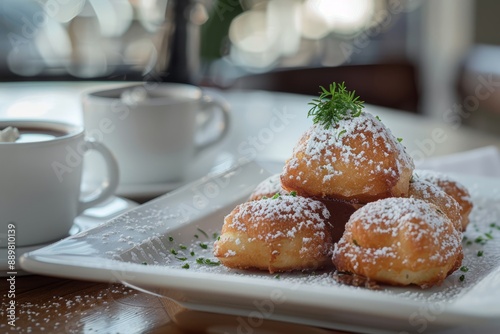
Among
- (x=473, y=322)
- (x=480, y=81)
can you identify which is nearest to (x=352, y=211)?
(x=473, y=322)

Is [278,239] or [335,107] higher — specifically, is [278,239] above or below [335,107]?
below

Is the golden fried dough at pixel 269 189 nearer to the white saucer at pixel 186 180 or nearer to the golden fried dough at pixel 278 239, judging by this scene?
the golden fried dough at pixel 278 239

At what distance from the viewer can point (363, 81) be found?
131 inches

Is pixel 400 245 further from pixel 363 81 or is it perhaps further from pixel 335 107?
pixel 363 81

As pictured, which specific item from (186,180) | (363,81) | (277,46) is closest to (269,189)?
(186,180)

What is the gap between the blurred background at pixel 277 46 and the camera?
3.08 meters

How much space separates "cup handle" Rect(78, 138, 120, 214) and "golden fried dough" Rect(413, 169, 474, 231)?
49cm

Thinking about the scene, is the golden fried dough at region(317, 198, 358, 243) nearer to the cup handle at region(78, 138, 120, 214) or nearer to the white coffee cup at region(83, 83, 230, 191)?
the cup handle at region(78, 138, 120, 214)

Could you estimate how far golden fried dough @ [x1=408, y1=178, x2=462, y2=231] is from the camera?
943mm

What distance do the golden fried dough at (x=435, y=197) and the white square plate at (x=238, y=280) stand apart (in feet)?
0.19

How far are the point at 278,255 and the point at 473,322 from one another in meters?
0.27

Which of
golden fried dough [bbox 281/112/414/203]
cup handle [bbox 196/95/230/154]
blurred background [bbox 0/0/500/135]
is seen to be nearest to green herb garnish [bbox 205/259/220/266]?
golden fried dough [bbox 281/112/414/203]

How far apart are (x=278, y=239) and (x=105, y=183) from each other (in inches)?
17.3

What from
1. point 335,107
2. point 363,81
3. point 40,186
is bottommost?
point 363,81
